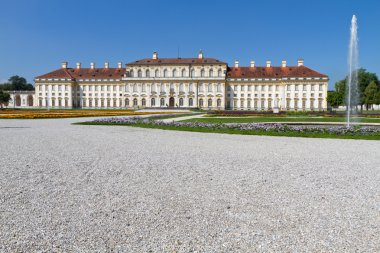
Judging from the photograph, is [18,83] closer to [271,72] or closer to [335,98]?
[271,72]

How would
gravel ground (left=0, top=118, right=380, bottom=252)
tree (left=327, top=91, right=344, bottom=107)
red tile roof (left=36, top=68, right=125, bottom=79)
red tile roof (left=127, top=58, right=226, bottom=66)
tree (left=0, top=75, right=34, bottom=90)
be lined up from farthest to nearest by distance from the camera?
tree (left=0, top=75, right=34, bottom=90)
red tile roof (left=36, top=68, right=125, bottom=79)
red tile roof (left=127, top=58, right=226, bottom=66)
tree (left=327, top=91, right=344, bottom=107)
gravel ground (left=0, top=118, right=380, bottom=252)

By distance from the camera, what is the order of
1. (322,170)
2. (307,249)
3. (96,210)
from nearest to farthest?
(307,249)
(96,210)
(322,170)

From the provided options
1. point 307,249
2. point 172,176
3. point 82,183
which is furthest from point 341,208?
point 82,183

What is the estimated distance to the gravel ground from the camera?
2.71m

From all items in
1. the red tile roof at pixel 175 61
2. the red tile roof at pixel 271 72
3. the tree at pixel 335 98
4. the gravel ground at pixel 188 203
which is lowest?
the gravel ground at pixel 188 203

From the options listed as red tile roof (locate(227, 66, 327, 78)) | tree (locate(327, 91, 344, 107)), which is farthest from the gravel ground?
tree (locate(327, 91, 344, 107))

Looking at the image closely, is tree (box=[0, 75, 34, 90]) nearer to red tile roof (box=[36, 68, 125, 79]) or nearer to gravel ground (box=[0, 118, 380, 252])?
red tile roof (box=[36, 68, 125, 79])

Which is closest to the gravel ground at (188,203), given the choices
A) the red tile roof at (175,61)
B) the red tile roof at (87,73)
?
the red tile roof at (175,61)

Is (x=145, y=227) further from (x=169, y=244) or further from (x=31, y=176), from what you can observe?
(x=31, y=176)

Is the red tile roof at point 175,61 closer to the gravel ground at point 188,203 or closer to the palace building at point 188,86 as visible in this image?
the palace building at point 188,86

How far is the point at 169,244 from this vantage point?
267 cm

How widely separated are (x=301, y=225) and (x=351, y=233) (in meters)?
0.43

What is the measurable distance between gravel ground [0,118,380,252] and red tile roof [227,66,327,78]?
2275 inches

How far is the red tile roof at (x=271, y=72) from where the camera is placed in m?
61.2
